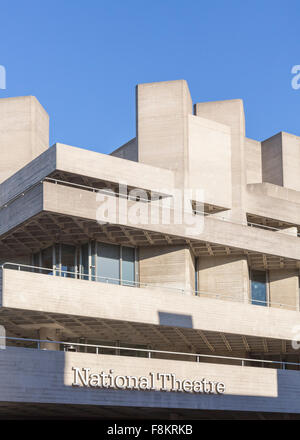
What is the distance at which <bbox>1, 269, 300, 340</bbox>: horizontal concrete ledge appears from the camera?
90.3 ft

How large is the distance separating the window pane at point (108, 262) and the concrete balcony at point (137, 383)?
19.6ft

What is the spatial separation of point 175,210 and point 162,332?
17.4ft

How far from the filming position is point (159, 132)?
36156mm

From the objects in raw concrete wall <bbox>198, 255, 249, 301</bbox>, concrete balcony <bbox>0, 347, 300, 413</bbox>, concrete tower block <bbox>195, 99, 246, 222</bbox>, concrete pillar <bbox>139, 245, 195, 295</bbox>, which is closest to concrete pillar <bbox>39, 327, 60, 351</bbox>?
concrete balcony <bbox>0, 347, 300, 413</bbox>

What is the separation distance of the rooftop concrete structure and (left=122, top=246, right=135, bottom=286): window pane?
0.05 meters

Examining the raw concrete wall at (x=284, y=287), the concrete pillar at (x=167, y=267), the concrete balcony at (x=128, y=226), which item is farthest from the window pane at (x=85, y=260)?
the raw concrete wall at (x=284, y=287)

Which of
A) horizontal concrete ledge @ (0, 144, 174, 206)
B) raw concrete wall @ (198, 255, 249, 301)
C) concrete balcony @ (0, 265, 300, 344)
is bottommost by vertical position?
concrete balcony @ (0, 265, 300, 344)

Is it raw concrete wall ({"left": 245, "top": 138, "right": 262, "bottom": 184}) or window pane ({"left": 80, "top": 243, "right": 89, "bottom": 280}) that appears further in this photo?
raw concrete wall ({"left": 245, "top": 138, "right": 262, "bottom": 184})

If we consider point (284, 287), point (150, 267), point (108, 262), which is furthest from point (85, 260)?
point (284, 287)

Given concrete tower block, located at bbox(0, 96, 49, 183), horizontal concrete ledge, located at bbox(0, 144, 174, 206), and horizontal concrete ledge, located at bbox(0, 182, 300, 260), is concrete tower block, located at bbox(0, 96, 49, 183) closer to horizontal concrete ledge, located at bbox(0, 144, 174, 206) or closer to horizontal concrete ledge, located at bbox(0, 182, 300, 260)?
horizontal concrete ledge, located at bbox(0, 144, 174, 206)

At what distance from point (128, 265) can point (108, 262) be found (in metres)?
1.09

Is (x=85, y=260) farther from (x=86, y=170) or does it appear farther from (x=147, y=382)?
(x=147, y=382)

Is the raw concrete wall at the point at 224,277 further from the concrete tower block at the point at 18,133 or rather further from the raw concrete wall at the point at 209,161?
the concrete tower block at the point at 18,133

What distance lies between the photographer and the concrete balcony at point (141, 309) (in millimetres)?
27562
